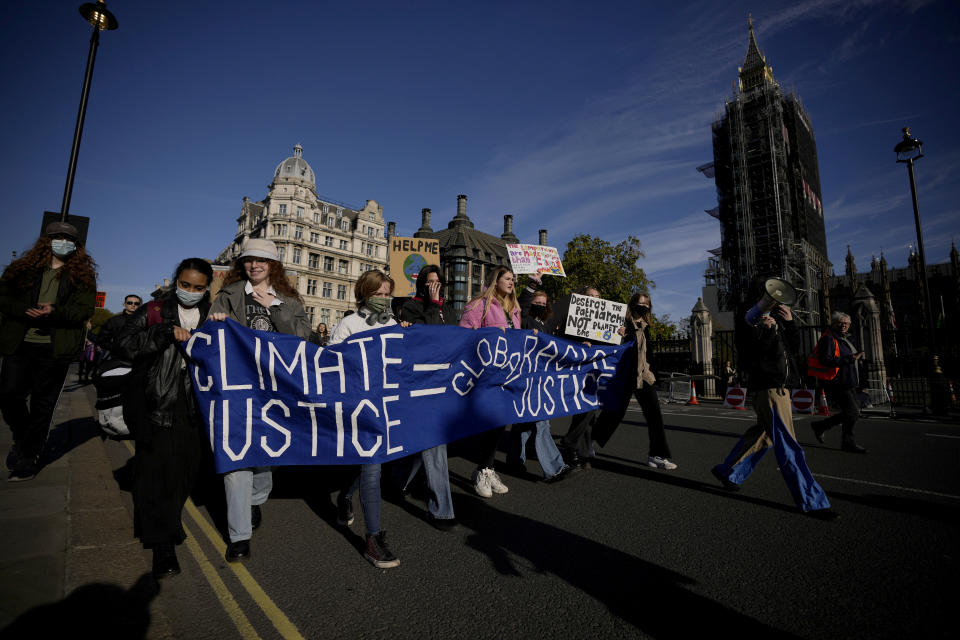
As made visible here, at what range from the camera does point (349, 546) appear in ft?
10.6

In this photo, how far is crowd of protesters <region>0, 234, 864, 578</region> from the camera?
283cm

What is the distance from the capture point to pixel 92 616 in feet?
7.15

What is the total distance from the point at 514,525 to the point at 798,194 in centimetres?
5631

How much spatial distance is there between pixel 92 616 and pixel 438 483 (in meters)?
2.14

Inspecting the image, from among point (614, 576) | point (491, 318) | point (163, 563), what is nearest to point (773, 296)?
point (491, 318)

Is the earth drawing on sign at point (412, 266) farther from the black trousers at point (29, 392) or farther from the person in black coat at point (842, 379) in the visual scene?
the person in black coat at point (842, 379)

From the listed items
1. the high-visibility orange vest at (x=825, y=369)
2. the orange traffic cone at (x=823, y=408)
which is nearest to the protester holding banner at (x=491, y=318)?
→ the high-visibility orange vest at (x=825, y=369)

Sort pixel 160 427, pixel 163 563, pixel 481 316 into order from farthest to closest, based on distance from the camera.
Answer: pixel 481 316
pixel 160 427
pixel 163 563

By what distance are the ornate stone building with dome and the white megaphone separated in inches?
2262

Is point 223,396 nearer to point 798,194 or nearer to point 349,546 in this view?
point 349,546

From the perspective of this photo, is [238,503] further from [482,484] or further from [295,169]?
[295,169]

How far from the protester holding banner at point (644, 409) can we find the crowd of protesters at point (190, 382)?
0.06 feet

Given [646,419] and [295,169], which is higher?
[295,169]

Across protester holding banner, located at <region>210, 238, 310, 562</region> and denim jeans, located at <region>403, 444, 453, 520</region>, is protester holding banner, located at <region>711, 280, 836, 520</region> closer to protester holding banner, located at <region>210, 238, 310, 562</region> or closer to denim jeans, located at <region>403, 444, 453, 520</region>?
denim jeans, located at <region>403, 444, 453, 520</region>
